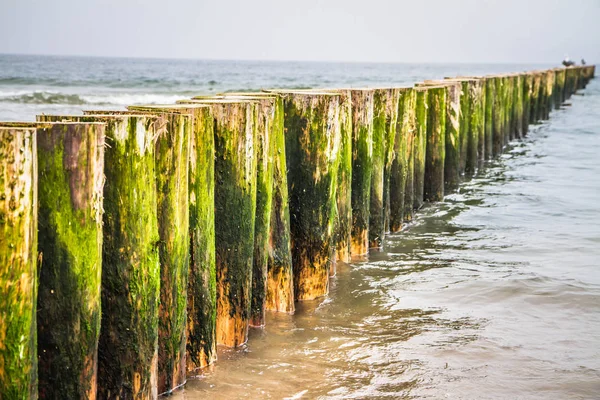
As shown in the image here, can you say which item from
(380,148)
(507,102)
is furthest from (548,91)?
(380,148)

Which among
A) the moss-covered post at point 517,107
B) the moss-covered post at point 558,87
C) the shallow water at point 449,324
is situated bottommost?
the shallow water at point 449,324

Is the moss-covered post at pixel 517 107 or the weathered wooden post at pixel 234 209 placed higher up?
the moss-covered post at pixel 517 107

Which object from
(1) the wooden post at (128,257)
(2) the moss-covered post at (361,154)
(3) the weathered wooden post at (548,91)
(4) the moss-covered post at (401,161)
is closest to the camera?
(1) the wooden post at (128,257)

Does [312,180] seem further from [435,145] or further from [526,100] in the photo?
[526,100]

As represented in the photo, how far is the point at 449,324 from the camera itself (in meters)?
5.30

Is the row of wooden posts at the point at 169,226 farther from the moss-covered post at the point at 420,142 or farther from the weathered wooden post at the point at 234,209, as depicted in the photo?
the moss-covered post at the point at 420,142

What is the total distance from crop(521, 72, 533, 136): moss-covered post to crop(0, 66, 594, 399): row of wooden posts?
535 inches

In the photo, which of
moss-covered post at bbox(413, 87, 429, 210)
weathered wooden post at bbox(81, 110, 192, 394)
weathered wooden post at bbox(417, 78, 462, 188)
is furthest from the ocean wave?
weathered wooden post at bbox(81, 110, 192, 394)

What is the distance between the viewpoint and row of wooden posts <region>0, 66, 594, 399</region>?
2.94 metres

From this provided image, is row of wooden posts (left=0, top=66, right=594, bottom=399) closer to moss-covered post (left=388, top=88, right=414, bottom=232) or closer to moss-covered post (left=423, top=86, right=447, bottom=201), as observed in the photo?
moss-covered post (left=388, top=88, right=414, bottom=232)

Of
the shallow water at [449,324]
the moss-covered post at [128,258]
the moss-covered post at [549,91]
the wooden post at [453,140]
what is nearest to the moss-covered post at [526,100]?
the moss-covered post at [549,91]

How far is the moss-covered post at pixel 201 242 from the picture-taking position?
13.6 feet

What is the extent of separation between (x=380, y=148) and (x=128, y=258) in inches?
155

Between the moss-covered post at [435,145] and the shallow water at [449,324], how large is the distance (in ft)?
1.85
